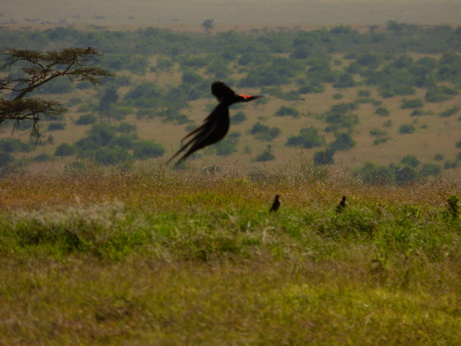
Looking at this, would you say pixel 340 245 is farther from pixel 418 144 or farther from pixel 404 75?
pixel 404 75

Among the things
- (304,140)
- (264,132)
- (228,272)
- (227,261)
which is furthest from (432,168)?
(228,272)

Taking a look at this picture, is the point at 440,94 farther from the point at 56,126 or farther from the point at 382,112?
the point at 56,126

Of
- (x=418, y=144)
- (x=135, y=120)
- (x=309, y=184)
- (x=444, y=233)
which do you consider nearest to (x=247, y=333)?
(x=444, y=233)

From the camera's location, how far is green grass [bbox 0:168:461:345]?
19.6 ft

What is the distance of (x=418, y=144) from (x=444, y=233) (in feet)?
222

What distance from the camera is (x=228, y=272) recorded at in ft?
23.8

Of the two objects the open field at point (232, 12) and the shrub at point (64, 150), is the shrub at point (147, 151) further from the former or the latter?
the open field at point (232, 12)

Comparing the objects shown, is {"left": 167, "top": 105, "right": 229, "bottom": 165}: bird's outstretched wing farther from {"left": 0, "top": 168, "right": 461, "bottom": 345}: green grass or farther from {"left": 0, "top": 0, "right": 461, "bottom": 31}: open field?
{"left": 0, "top": 0, "right": 461, "bottom": 31}: open field

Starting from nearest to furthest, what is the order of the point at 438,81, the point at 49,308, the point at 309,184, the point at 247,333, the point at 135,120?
the point at 247,333, the point at 49,308, the point at 309,184, the point at 135,120, the point at 438,81

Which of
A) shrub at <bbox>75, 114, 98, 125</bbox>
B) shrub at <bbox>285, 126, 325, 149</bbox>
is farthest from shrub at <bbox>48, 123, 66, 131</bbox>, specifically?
shrub at <bbox>285, 126, 325, 149</bbox>

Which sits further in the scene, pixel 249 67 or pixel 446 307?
pixel 249 67

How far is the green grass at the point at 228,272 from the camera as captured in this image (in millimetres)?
5988

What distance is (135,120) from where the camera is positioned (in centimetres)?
8319

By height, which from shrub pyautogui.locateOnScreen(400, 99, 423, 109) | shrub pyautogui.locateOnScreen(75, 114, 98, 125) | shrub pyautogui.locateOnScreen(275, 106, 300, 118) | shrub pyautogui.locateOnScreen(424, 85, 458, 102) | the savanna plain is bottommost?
shrub pyautogui.locateOnScreen(75, 114, 98, 125)
